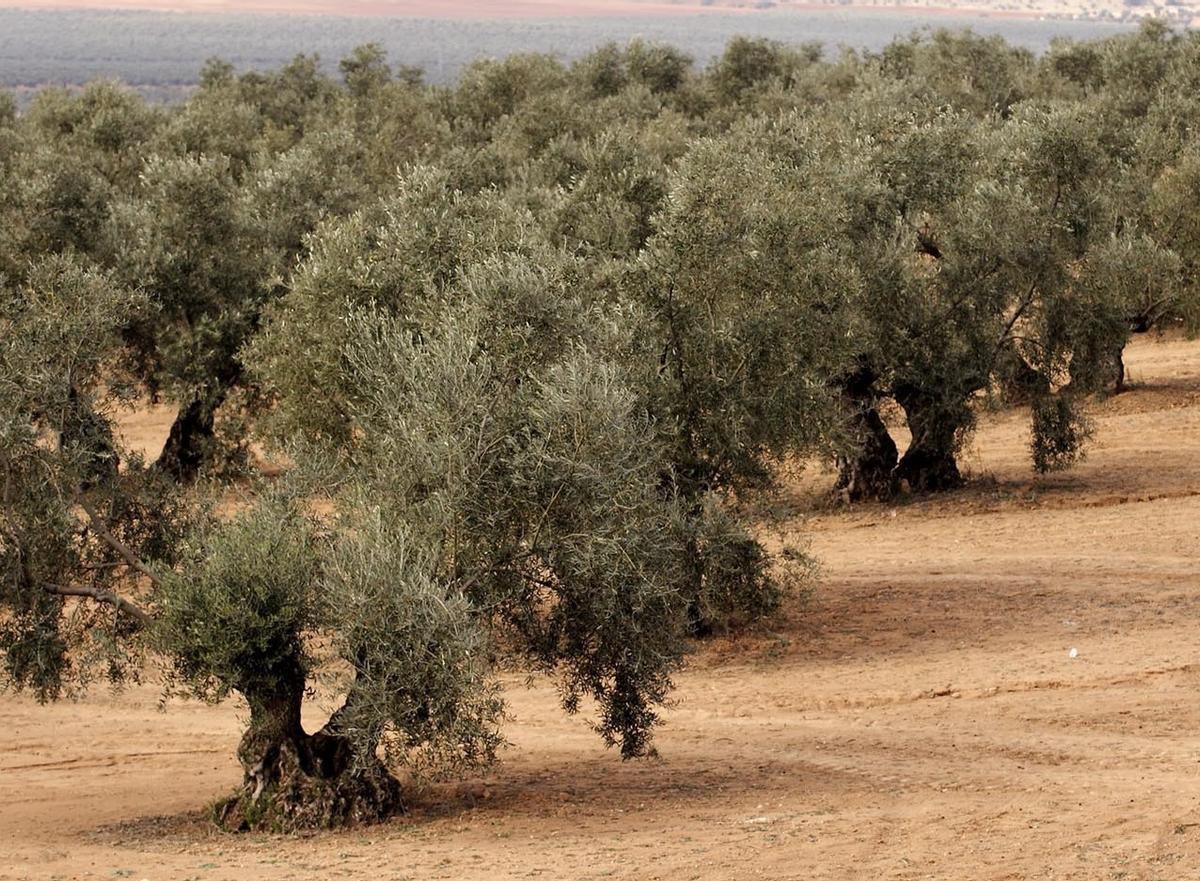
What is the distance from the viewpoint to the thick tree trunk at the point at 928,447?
28.8 meters

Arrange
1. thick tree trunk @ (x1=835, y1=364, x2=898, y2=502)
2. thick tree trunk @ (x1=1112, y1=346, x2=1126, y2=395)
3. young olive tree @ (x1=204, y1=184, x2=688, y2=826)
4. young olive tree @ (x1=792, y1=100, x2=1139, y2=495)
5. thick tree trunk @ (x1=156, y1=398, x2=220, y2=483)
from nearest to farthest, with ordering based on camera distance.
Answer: young olive tree @ (x1=204, y1=184, x2=688, y2=826) < young olive tree @ (x1=792, y1=100, x2=1139, y2=495) < thick tree trunk @ (x1=835, y1=364, x2=898, y2=502) < thick tree trunk @ (x1=156, y1=398, x2=220, y2=483) < thick tree trunk @ (x1=1112, y1=346, x2=1126, y2=395)

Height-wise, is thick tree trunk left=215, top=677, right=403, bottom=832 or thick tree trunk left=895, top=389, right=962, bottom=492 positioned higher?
thick tree trunk left=895, top=389, right=962, bottom=492

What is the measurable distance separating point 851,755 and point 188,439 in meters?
19.9

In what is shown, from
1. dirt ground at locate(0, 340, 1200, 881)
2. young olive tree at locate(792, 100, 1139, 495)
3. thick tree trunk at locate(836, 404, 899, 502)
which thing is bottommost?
dirt ground at locate(0, 340, 1200, 881)

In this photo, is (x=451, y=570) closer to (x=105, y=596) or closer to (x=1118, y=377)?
(x=105, y=596)

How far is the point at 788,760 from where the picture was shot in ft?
58.4

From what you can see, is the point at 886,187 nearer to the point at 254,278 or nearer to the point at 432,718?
the point at 254,278

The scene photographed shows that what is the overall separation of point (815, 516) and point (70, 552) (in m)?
16.6

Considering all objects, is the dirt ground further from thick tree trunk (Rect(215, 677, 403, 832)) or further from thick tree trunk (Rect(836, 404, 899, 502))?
thick tree trunk (Rect(836, 404, 899, 502))

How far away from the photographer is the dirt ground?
1415 cm

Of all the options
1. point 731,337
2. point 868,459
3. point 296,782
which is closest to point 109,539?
point 296,782

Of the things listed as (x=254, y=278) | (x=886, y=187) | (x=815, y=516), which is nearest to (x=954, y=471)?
(x=815, y=516)

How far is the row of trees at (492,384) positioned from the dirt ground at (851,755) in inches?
33.9

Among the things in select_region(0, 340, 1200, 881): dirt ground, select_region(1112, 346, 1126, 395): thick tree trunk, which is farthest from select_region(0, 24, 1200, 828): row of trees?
select_region(1112, 346, 1126, 395): thick tree trunk
